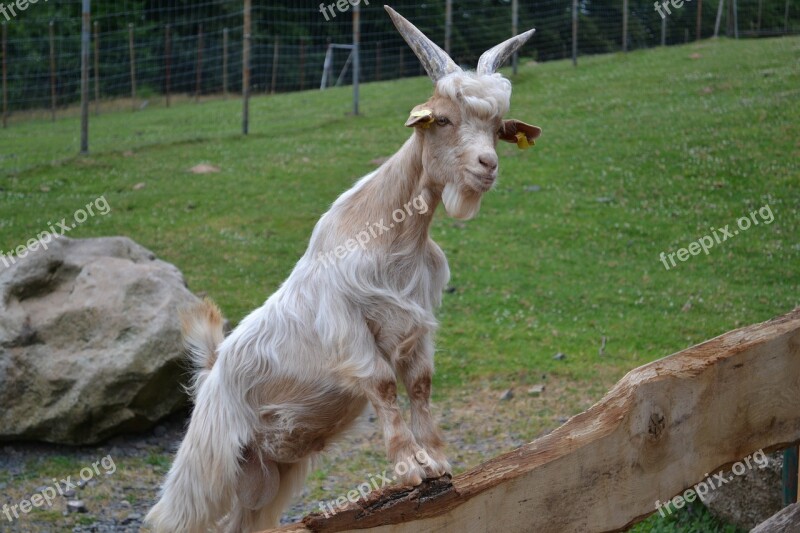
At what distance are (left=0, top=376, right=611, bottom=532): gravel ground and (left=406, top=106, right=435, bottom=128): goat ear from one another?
295cm

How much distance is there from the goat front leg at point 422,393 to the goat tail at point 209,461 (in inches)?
31.0

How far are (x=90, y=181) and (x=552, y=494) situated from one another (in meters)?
12.9

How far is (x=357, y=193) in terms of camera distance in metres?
4.11

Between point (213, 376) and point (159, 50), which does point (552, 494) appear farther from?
point (159, 50)

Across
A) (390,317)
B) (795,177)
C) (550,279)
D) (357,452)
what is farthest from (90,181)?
(390,317)

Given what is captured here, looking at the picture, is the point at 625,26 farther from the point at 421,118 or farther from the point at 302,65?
the point at 421,118

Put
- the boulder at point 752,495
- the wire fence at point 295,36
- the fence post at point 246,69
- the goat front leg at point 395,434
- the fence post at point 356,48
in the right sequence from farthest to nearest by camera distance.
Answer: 1. the wire fence at point 295,36
2. the fence post at point 356,48
3. the fence post at point 246,69
4. the boulder at point 752,495
5. the goat front leg at point 395,434

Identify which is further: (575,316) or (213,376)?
(575,316)

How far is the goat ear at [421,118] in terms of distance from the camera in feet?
12.0

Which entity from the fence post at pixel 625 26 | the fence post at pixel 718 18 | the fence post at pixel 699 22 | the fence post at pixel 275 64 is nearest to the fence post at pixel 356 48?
the fence post at pixel 275 64
